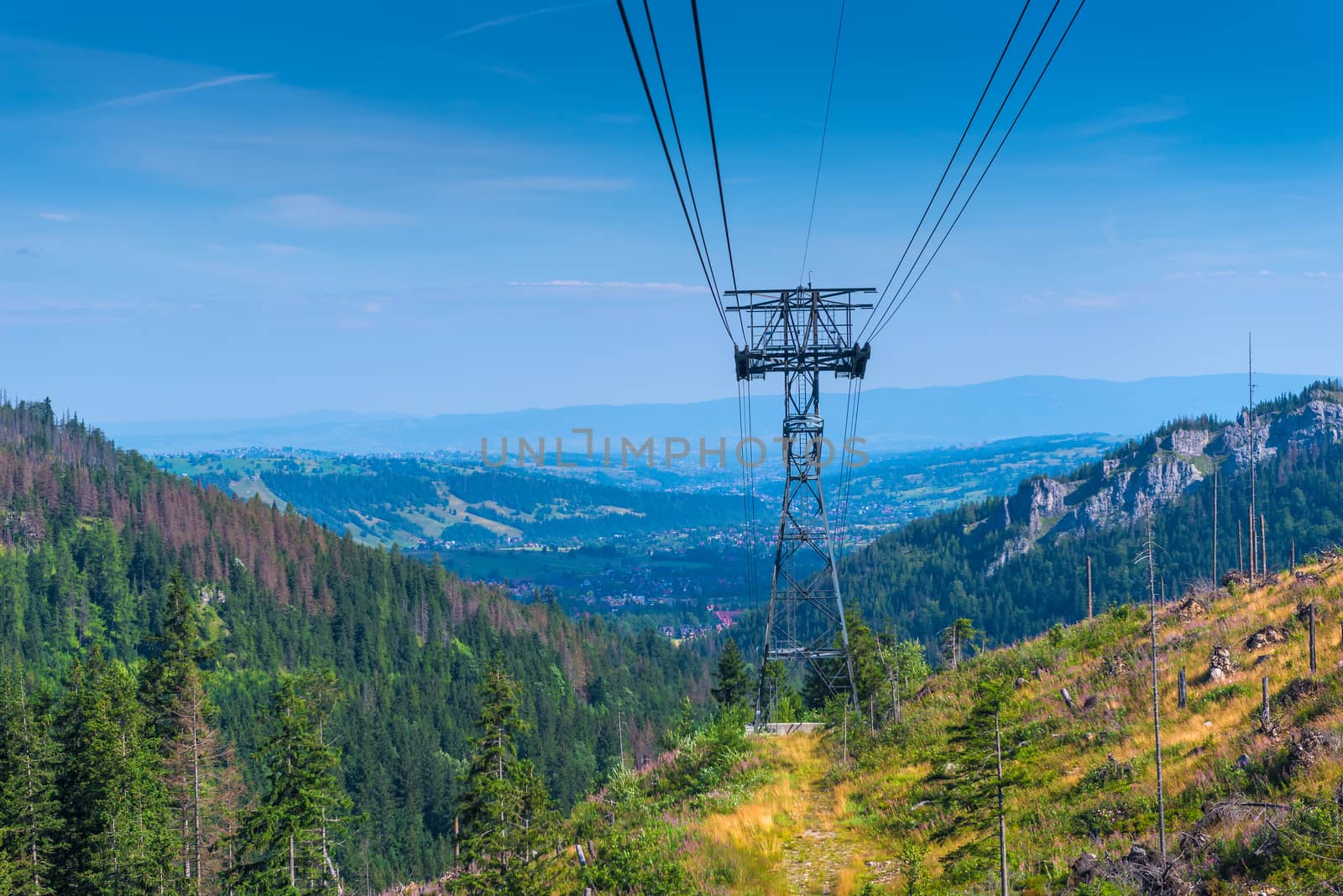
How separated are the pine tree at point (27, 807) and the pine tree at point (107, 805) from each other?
1.06m

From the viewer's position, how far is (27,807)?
39812 mm

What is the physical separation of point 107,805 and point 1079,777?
41502mm

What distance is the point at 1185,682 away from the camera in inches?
949

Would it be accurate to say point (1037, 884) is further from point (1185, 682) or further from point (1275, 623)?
point (1275, 623)

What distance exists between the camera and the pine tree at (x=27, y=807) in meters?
39.1

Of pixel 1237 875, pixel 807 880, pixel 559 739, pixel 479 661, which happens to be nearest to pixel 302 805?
pixel 807 880

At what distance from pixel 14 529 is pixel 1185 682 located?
218 metres

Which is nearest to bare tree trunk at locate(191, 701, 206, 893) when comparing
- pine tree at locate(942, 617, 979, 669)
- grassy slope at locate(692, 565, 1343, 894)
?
grassy slope at locate(692, 565, 1343, 894)

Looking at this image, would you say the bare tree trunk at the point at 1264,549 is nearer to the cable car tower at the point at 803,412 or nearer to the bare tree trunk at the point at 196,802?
the cable car tower at the point at 803,412

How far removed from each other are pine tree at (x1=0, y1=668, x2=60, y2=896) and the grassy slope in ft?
103

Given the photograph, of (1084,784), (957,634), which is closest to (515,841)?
(1084,784)

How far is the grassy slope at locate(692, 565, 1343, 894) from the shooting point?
55.4 ft

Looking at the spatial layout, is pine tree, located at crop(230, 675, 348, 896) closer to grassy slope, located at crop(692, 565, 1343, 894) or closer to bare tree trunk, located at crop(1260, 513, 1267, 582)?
grassy slope, located at crop(692, 565, 1343, 894)

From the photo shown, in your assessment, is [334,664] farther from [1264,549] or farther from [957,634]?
[1264,549]
